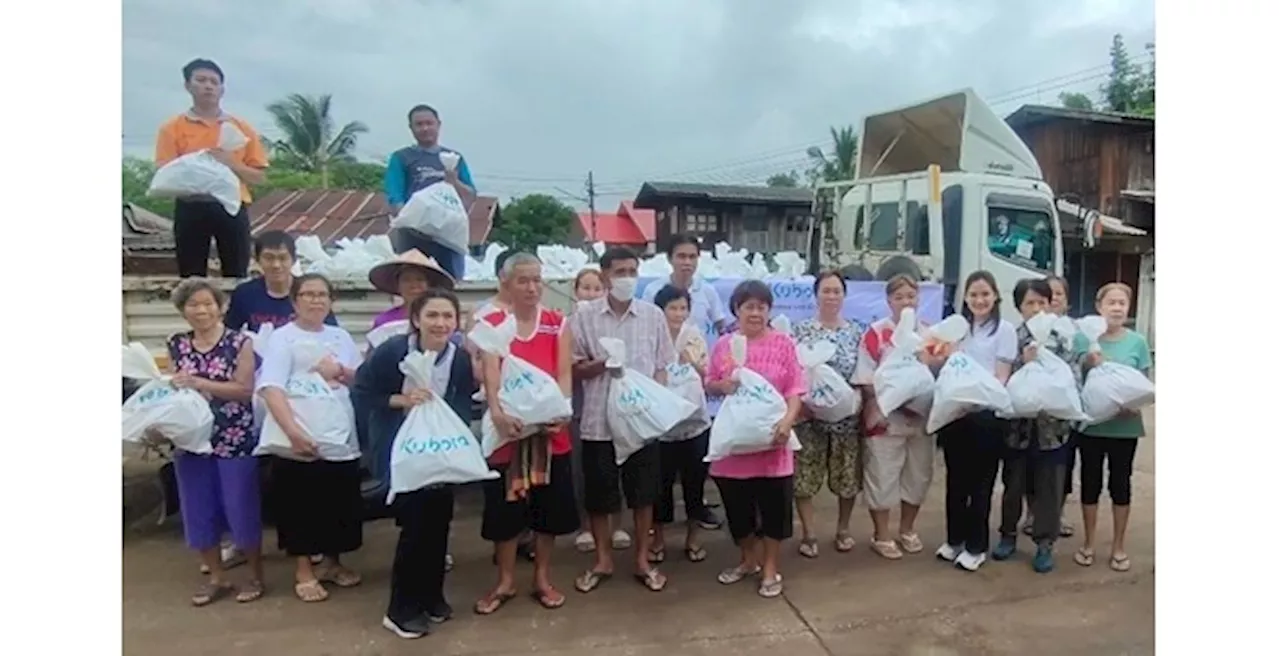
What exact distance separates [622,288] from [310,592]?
5.57ft

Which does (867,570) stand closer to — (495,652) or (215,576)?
(495,652)

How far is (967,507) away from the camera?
379cm

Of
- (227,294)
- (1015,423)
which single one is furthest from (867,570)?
(227,294)

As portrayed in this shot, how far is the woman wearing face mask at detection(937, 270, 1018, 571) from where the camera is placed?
3.64 metres

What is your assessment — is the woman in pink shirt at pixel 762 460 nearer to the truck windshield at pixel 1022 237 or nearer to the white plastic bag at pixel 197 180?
the white plastic bag at pixel 197 180

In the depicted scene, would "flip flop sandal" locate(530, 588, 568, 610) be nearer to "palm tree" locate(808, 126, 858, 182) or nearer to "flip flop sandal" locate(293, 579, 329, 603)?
"flip flop sandal" locate(293, 579, 329, 603)

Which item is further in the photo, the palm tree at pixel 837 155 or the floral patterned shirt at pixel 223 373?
the palm tree at pixel 837 155

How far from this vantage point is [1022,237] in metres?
6.76

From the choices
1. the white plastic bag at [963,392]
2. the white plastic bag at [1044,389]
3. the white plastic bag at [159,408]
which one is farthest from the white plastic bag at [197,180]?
the white plastic bag at [1044,389]

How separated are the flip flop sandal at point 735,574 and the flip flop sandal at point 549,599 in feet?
2.21

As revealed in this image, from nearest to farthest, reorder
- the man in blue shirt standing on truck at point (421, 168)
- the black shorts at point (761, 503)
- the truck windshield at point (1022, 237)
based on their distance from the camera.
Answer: the black shorts at point (761, 503) → the man in blue shirt standing on truck at point (421, 168) → the truck windshield at point (1022, 237)

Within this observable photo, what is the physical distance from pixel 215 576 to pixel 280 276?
3.97ft

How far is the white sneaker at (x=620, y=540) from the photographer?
13.2ft

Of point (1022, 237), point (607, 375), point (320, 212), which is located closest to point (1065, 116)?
point (1022, 237)
